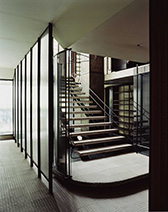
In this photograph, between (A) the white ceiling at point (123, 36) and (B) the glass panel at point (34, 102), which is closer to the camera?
(A) the white ceiling at point (123, 36)

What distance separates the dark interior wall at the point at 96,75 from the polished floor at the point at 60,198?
3.15 metres

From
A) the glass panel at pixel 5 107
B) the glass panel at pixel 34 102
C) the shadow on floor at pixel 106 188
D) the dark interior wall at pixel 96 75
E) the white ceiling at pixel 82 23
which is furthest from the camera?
the glass panel at pixel 5 107

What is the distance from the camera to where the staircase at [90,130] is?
3.63 metres

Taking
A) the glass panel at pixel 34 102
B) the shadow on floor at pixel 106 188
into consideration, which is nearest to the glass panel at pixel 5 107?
the glass panel at pixel 34 102

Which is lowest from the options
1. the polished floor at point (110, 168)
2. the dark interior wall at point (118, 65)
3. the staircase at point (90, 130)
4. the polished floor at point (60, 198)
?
the polished floor at point (60, 198)

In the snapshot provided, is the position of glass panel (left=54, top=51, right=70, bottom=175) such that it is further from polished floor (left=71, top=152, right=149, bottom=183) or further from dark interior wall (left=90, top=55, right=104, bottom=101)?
dark interior wall (left=90, top=55, right=104, bottom=101)

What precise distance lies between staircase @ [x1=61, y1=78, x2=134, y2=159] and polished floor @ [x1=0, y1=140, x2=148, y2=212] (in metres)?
0.86

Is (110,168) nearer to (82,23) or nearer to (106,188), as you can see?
(106,188)

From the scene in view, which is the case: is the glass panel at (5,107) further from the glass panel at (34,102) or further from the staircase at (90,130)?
the glass panel at (34,102)

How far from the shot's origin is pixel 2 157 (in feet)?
14.7
